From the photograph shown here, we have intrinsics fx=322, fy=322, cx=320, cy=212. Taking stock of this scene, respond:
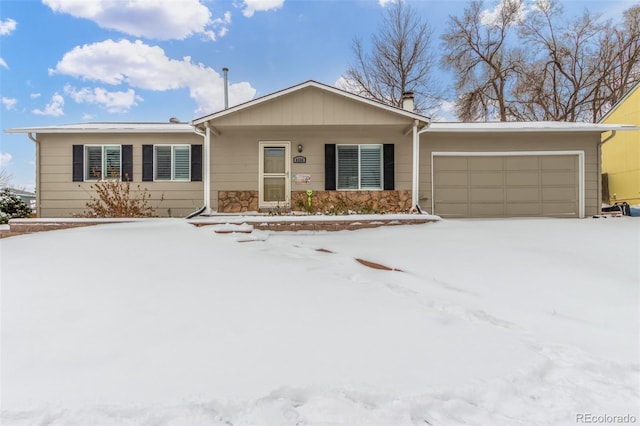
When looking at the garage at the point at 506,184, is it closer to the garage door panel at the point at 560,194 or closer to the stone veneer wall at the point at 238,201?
the garage door panel at the point at 560,194

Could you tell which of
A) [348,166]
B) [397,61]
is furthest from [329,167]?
[397,61]

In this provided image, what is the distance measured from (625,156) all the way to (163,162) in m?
16.1

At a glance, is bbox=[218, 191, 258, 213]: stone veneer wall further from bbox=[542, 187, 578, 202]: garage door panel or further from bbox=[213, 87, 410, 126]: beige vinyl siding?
bbox=[542, 187, 578, 202]: garage door panel

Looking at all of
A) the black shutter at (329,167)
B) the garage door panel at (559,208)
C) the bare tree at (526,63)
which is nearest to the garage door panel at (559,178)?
the garage door panel at (559,208)

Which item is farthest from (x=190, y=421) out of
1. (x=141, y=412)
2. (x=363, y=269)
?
(x=363, y=269)

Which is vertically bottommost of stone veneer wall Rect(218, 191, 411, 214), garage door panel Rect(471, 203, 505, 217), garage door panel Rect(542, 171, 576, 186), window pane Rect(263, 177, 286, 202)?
garage door panel Rect(471, 203, 505, 217)

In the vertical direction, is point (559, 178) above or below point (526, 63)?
below

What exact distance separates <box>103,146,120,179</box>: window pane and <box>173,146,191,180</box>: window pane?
153 centimetres

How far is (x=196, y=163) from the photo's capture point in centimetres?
875

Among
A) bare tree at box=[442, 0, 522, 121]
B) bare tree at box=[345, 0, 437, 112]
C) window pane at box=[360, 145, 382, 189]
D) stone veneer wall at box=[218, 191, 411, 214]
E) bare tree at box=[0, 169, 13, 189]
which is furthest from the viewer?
bare tree at box=[0, 169, 13, 189]

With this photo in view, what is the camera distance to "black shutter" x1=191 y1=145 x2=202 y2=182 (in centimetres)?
873

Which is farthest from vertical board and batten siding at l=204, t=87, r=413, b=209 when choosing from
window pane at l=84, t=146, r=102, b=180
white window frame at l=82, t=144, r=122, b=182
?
window pane at l=84, t=146, r=102, b=180

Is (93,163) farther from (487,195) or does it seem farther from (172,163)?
(487,195)

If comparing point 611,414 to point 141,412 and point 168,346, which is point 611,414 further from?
point 168,346
